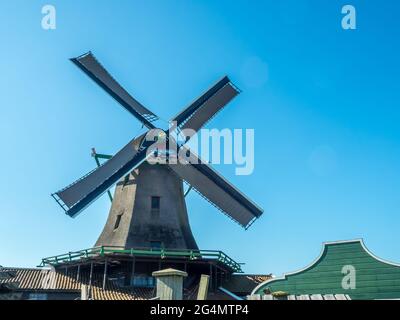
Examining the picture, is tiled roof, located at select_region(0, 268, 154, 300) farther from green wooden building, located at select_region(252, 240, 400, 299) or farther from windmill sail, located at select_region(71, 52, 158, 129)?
windmill sail, located at select_region(71, 52, 158, 129)

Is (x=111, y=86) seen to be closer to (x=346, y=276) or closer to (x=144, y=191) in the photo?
(x=144, y=191)

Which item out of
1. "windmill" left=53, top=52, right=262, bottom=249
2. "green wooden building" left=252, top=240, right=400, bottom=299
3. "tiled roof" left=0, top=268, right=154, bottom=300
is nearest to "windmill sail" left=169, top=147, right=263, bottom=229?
"windmill" left=53, top=52, right=262, bottom=249

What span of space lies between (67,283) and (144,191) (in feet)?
20.3

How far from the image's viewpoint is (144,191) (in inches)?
949

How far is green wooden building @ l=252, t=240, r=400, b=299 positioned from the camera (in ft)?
49.1

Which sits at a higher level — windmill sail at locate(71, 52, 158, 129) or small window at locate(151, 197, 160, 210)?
windmill sail at locate(71, 52, 158, 129)

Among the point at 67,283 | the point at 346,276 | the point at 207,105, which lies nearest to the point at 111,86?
the point at 207,105

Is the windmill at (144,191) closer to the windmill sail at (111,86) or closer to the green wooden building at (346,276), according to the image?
the windmill sail at (111,86)

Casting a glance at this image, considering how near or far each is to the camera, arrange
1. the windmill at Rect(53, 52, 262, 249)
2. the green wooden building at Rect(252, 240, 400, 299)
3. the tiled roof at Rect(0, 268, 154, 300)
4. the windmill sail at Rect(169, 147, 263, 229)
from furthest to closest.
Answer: the windmill sail at Rect(169, 147, 263, 229)
the windmill at Rect(53, 52, 262, 249)
the tiled roof at Rect(0, 268, 154, 300)
the green wooden building at Rect(252, 240, 400, 299)

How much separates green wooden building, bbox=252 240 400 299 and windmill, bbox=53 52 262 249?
738 centimetres

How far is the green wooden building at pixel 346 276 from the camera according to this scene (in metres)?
15.0

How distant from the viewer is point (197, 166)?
79.4ft
